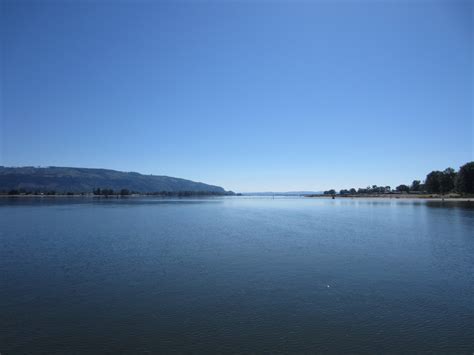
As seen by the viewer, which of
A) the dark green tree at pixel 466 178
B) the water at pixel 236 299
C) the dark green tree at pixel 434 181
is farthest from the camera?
the dark green tree at pixel 434 181

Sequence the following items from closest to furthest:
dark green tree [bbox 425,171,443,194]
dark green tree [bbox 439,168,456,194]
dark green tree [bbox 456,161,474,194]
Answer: dark green tree [bbox 456,161,474,194] < dark green tree [bbox 439,168,456,194] < dark green tree [bbox 425,171,443,194]

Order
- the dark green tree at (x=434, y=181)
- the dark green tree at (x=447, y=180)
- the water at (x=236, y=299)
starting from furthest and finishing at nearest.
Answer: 1. the dark green tree at (x=434, y=181)
2. the dark green tree at (x=447, y=180)
3. the water at (x=236, y=299)

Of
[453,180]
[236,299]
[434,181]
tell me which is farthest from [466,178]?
[236,299]

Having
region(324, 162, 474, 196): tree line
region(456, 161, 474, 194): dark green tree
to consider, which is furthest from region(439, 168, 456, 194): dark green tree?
region(456, 161, 474, 194): dark green tree

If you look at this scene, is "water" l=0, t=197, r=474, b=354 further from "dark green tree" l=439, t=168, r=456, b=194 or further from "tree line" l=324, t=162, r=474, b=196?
"dark green tree" l=439, t=168, r=456, b=194

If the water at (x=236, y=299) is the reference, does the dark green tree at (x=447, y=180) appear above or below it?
above

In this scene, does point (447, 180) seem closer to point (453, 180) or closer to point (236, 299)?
point (453, 180)

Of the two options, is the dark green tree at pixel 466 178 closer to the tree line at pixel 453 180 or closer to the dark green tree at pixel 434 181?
the tree line at pixel 453 180

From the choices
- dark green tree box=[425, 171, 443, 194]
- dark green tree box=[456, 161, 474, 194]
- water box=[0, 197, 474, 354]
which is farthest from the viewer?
dark green tree box=[425, 171, 443, 194]

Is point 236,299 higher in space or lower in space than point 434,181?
lower

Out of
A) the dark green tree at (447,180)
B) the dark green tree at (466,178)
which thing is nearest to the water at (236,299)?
the dark green tree at (466,178)

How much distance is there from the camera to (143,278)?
62.3 feet

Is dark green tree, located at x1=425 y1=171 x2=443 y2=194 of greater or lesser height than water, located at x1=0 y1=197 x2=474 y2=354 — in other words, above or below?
above

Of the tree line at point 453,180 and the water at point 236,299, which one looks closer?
the water at point 236,299
